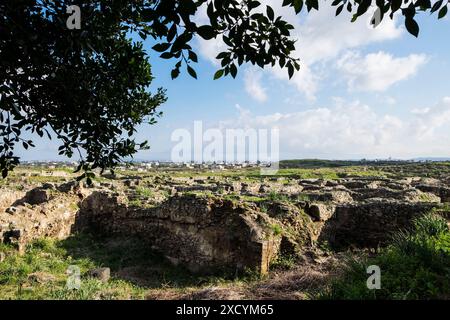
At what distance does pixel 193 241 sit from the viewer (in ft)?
49.6

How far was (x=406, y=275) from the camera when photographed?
740 cm

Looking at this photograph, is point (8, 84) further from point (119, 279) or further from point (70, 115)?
point (119, 279)

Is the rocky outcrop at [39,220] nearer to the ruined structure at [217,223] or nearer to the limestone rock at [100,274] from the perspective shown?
the ruined structure at [217,223]

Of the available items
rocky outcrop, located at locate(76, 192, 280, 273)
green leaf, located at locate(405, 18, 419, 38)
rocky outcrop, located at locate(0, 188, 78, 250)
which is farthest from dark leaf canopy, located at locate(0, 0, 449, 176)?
rocky outcrop, located at locate(0, 188, 78, 250)

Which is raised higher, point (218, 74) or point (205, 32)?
point (205, 32)

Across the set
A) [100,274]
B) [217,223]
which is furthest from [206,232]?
[100,274]

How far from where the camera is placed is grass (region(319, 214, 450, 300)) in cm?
668

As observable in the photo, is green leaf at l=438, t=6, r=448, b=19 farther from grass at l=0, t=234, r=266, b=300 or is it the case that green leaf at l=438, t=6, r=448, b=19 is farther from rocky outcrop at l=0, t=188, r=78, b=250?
rocky outcrop at l=0, t=188, r=78, b=250

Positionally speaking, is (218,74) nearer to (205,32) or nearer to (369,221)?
(205,32)

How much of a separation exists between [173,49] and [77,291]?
25.5 feet

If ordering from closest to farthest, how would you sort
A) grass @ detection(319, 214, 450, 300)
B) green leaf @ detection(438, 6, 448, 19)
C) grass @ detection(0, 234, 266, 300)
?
green leaf @ detection(438, 6, 448, 19) → grass @ detection(319, 214, 450, 300) → grass @ detection(0, 234, 266, 300)

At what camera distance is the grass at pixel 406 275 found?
668 cm

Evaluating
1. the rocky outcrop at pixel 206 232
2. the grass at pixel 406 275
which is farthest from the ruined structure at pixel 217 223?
the grass at pixel 406 275

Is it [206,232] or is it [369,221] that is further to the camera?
[369,221]
